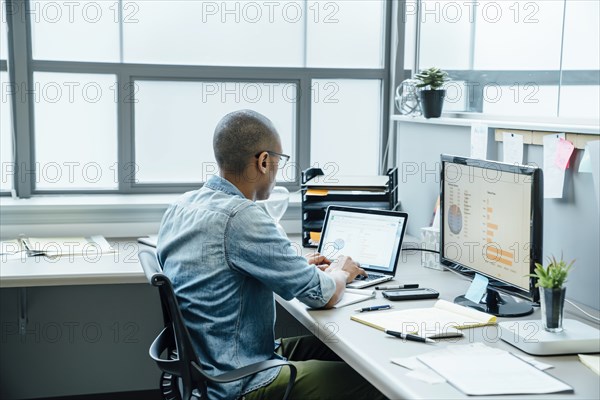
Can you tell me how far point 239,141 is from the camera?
6.62ft

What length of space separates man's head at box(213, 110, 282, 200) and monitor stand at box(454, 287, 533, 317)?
65cm

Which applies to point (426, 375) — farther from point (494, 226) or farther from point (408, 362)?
point (494, 226)

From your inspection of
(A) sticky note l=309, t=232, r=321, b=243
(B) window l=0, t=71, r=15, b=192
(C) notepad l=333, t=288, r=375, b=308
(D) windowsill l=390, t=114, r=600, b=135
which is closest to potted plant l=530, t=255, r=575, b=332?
(D) windowsill l=390, t=114, r=600, b=135

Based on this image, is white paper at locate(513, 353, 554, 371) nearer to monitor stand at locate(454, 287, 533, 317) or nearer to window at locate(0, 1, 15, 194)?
monitor stand at locate(454, 287, 533, 317)

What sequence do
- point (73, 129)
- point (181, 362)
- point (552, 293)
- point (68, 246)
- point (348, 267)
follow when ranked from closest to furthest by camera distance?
point (552, 293), point (181, 362), point (348, 267), point (68, 246), point (73, 129)

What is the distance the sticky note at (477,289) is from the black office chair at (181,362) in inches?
21.3

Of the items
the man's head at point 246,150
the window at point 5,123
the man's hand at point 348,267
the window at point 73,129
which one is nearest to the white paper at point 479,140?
the man's hand at point 348,267

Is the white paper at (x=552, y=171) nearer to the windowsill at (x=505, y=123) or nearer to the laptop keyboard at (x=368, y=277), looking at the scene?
the windowsill at (x=505, y=123)

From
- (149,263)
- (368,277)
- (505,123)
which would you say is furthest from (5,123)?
(505,123)

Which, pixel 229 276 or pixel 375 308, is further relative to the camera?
pixel 375 308

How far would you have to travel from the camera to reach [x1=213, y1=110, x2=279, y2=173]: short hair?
2020mm

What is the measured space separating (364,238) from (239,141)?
2.11 feet

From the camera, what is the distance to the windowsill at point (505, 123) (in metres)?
1.98

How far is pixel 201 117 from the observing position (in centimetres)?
328
